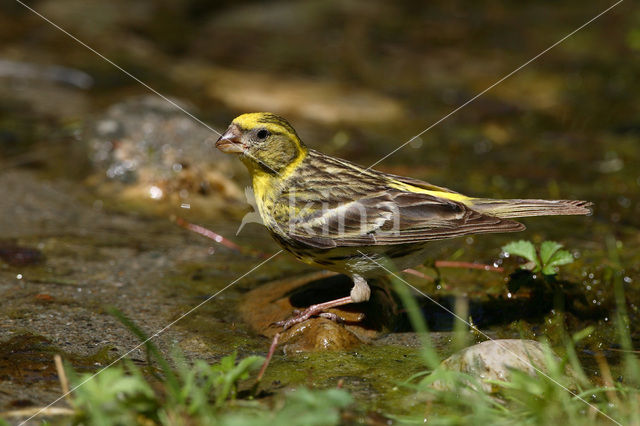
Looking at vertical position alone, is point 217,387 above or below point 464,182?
below

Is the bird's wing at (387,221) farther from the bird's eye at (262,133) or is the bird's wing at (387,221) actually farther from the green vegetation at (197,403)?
the green vegetation at (197,403)

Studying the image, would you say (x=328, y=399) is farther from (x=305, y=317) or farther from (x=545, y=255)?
(x=545, y=255)

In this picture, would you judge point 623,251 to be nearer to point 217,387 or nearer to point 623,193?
point 623,193

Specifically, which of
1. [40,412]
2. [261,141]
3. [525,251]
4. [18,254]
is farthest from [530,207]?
[18,254]

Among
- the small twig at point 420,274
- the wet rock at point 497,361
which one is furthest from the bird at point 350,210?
the wet rock at point 497,361

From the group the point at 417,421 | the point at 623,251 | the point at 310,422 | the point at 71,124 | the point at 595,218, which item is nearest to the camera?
the point at 310,422

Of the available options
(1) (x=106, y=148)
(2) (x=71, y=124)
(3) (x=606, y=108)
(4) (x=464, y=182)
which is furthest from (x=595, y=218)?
(2) (x=71, y=124)
